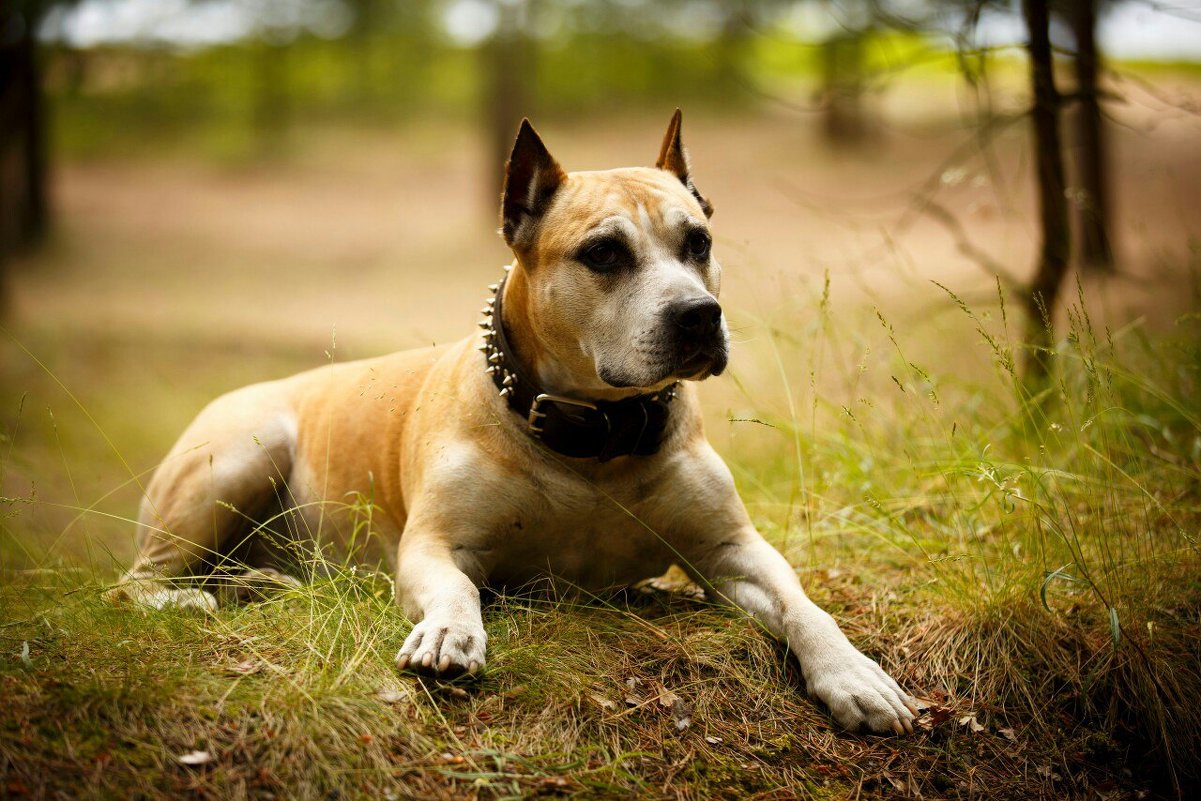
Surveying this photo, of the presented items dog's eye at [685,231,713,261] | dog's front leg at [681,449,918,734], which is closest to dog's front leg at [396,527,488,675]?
dog's front leg at [681,449,918,734]

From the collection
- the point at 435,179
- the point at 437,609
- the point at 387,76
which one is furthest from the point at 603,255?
Result: the point at 387,76

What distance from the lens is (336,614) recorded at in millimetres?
2891

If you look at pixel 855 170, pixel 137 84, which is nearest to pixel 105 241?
pixel 137 84

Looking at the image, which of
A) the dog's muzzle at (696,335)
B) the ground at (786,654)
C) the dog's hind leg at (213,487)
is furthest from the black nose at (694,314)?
the dog's hind leg at (213,487)

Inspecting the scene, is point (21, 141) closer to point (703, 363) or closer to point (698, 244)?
point (698, 244)

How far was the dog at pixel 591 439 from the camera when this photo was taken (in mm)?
2881

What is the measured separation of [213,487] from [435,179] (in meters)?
19.3

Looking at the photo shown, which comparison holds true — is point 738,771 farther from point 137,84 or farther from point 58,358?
point 137,84

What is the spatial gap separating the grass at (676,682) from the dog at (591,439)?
0.15 metres

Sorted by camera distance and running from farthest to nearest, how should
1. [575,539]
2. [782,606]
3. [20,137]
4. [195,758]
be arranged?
1. [20,137]
2. [575,539]
3. [782,606]
4. [195,758]

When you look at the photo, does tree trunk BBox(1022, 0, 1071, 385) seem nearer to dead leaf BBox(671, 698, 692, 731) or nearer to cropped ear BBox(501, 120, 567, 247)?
cropped ear BBox(501, 120, 567, 247)

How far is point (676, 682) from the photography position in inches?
112

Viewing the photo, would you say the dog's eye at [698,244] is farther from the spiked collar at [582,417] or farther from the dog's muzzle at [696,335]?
the spiked collar at [582,417]

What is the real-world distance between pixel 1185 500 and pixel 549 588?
266 cm
